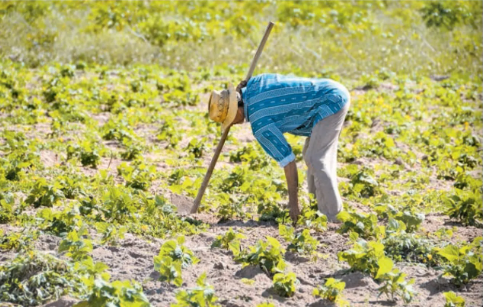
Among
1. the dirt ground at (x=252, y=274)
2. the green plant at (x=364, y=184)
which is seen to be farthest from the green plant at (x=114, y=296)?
the green plant at (x=364, y=184)

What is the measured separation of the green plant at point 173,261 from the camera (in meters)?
4.35

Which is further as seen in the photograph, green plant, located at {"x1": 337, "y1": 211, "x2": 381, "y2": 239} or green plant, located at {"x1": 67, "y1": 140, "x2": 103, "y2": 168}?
green plant, located at {"x1": 67, "y1": 140, "x2": 103, "y2": 168}

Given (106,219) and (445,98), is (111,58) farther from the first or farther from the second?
(106,219)

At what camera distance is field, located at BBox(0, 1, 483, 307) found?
174 inches

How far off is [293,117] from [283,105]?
0.19m

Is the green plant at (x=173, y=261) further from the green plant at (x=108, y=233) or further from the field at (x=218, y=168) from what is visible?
the green plant at (x=108, y=233)

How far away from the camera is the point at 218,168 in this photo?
Answer: 766 centimetres

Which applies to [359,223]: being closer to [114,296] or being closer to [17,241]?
[114,296]

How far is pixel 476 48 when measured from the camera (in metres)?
13.3

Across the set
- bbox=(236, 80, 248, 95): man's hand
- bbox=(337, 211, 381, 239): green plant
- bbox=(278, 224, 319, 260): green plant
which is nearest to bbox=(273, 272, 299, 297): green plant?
bbox=(278, 224, 319, 260): green plant

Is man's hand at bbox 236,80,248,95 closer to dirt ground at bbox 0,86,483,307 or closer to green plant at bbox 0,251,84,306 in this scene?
dirt ground at bbox 0,86,483,307

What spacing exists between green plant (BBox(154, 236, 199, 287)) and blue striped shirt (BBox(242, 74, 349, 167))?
1.15 m

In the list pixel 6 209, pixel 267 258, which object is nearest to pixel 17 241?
pixel 6 209

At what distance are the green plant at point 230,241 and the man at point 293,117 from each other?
2.35ft
